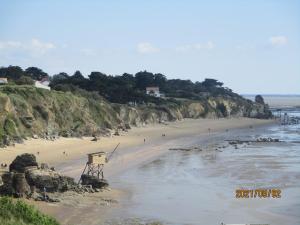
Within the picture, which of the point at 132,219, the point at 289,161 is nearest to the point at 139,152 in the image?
the point at 289,161

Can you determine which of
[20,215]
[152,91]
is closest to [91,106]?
[152,91]

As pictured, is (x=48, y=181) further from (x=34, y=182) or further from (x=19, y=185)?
(x=19, y=185)

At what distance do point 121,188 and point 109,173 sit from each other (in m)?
5.32

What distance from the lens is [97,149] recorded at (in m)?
47.1

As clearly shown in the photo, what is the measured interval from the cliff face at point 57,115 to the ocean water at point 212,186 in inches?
468

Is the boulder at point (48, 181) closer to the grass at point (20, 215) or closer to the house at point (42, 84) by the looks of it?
the grass at point (20, 215)

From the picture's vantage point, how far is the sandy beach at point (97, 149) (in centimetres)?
2291

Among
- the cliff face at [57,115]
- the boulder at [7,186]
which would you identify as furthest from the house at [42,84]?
the boulder at [7,186]

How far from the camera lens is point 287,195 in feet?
92.0

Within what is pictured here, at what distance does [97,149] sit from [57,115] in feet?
31.7

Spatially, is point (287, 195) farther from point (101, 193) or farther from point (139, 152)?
point (139, 152)

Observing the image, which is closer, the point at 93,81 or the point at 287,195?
the point at 287,195

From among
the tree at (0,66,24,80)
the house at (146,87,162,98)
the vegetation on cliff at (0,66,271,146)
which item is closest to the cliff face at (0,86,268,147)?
the vegetation on cliff at (0,66,271,146)

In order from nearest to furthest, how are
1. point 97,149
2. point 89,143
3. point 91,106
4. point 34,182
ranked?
point 34,182 < point 97,149 < point 89,143 < point 91,106
